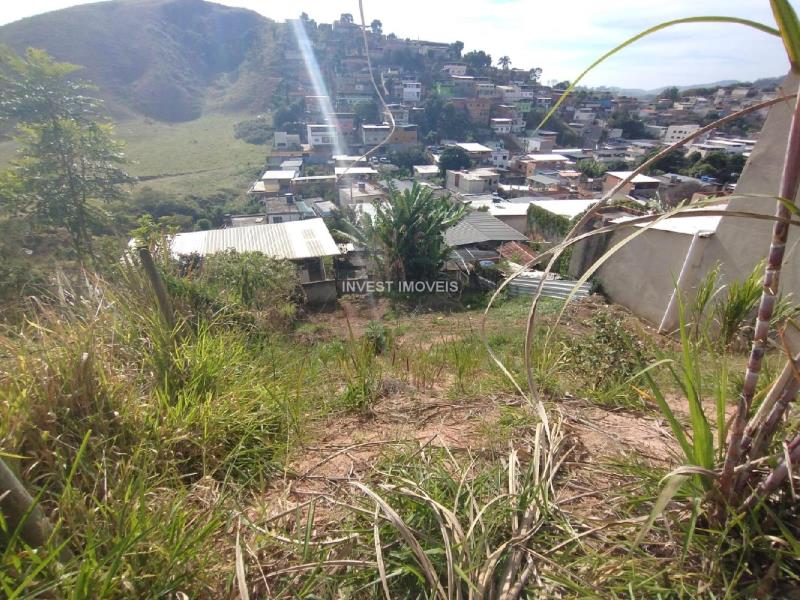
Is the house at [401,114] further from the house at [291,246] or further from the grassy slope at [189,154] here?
the house at [291,246]

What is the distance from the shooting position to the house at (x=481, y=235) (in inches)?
629

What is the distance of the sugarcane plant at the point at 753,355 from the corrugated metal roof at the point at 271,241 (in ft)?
37.6

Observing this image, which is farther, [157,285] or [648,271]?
[648,271]

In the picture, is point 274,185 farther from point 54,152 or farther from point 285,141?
point 54,152

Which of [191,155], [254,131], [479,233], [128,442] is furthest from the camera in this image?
[254,131]

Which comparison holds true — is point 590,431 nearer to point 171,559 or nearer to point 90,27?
point 171,559

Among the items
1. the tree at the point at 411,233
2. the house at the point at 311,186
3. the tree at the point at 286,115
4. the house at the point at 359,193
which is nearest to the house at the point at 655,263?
the tree at the point at 411,233

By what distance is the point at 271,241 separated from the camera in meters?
12.9

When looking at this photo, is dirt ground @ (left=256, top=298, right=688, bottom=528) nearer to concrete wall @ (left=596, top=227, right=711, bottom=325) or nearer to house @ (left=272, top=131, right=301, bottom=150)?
concrete wall @ (left=596, top=227, right=711, bottom=325)

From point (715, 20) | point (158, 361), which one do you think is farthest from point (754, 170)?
point (158, 361)

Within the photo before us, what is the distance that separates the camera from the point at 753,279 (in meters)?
3.10

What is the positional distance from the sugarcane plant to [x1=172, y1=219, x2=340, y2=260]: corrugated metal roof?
37.6 feet

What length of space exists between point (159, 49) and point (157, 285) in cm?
10723

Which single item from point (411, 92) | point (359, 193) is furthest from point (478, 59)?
point (359, 193)
